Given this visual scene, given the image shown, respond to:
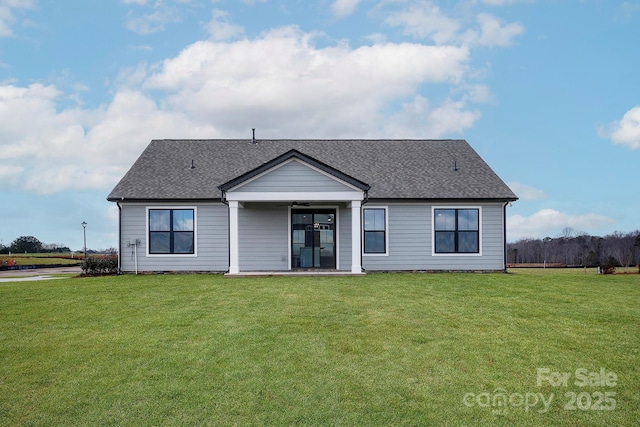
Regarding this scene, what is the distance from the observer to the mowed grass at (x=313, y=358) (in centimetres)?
544

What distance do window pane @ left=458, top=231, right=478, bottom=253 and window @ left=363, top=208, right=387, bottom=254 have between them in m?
3.06

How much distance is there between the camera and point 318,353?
718cm

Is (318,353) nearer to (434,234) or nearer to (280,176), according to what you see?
(280,176)

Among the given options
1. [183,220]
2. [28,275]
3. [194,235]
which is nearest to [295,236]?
[194,235]

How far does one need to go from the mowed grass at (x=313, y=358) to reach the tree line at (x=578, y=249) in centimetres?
2470

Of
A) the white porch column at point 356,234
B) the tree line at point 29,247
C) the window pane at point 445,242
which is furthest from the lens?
the tree line at point 29,247

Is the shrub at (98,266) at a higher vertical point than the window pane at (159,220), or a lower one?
lower

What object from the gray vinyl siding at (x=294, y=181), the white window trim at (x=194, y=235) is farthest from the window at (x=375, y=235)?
the white window trim at (x=194, y=235)

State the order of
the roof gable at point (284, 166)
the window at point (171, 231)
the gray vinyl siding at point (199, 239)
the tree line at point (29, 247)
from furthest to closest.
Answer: the tree line at point (29, 247) → the window at point (171, 231) → the gray vinyl siding at point (199, 239) → the roof gable at point (284, 166)

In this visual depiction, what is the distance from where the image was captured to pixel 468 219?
19.8 meters

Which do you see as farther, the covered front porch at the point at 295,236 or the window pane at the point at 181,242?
the window pane at the point at 181,242

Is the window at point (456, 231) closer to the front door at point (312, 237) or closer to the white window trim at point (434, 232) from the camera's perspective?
the white window trim at point (434, 232)

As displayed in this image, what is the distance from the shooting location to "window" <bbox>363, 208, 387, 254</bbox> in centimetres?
1952

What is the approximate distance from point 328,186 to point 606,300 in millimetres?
9097
